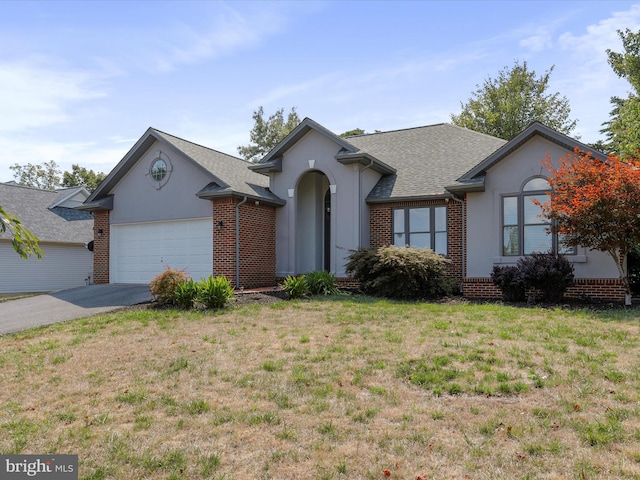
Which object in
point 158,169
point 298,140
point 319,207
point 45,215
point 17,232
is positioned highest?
point 298,140

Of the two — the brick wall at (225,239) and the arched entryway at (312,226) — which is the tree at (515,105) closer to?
the arched entryway at (312,226)

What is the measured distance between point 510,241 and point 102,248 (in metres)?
14.4

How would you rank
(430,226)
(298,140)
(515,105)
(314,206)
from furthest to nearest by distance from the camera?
(515,105) → (314,206) → (298,140) → (430,226)

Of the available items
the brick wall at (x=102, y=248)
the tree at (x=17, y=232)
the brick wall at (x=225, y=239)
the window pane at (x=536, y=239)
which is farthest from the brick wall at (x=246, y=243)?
the tree at (x=17, y=232)

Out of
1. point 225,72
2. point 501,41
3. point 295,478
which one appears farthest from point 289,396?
point 501,41

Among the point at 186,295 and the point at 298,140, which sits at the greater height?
the point at 298,140

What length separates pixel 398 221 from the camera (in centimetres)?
1620

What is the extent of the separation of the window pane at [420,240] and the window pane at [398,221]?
439 mm

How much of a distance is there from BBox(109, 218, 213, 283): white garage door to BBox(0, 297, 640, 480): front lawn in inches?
280

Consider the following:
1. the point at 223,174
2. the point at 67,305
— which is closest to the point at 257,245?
the point at 223,174

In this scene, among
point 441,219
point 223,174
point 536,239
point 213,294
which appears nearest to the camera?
point 213,294

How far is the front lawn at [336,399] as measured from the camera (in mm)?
4215

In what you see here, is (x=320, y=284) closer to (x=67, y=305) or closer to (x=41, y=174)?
(x=67, y=305)

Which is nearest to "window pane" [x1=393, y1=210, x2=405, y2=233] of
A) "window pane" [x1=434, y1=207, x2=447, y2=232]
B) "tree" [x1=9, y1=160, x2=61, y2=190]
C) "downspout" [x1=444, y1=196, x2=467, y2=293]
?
"window pane" [x1=434, y1=207, x2=447, y2=232]
